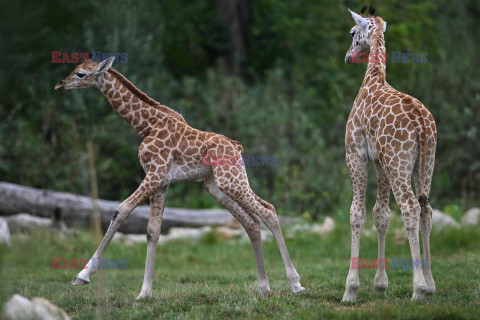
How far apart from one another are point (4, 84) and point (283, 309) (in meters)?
12.4

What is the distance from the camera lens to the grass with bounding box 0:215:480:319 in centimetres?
609

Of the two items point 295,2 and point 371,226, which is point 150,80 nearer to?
point 371,226

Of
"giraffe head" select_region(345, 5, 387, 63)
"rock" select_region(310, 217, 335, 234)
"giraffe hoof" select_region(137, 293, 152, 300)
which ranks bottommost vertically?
"rock" select_region(310, 217, 335, 234)

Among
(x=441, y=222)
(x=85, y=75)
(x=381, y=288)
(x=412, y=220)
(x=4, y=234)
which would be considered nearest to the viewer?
(x=412, y=220)

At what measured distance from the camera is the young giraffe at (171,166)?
6.91m

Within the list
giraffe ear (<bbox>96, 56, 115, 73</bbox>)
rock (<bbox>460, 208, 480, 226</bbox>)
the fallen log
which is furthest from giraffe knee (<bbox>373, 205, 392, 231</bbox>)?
the fallen log

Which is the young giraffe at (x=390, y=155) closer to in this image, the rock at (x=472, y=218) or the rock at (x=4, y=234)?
the rock at (x=472, y=218)

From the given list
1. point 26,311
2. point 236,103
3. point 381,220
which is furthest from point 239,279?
point 236,103

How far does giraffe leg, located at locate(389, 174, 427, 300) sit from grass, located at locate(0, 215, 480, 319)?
185 mm

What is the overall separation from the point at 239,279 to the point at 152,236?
206 cm

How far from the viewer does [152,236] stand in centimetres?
706

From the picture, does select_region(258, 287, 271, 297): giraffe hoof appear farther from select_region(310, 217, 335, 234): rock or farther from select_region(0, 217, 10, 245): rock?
select_region(310, 217, 335, 234): rock

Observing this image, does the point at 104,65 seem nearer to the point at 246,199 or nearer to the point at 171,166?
the point at 171,166

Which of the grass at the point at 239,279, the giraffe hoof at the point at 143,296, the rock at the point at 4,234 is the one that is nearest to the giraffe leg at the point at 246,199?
the grass at the point at 239,279
